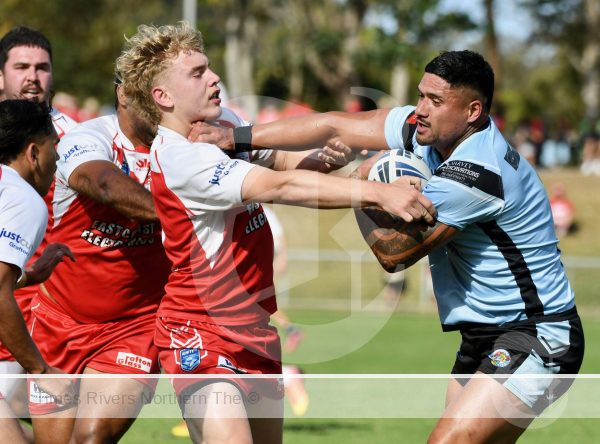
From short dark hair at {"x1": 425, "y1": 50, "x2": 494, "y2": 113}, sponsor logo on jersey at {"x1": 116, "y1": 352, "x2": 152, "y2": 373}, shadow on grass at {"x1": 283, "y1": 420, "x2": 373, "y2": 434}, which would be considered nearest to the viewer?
short dark hair at {"x1": 425, "y1": 50, "x2": 494, "y2": 113}

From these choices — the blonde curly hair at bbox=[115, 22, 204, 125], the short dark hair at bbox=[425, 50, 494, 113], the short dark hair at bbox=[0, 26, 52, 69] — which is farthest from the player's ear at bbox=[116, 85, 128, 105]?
the short dark hair at bbox=[425, 50, 494, 113]

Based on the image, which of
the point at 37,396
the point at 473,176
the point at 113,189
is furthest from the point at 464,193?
the point at 37,396

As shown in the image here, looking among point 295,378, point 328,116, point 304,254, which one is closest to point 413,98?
point 304,254

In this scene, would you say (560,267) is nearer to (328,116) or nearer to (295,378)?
(328,116)

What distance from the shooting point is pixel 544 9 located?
146 ft

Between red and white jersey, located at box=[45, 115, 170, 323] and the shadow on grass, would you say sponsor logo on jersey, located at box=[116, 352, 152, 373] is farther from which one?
the shadow on grass

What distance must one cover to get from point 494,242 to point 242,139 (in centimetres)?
146

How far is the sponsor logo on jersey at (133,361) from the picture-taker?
614cm

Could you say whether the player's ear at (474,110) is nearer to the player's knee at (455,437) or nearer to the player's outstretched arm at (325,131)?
the player's outstretched arm at (325,131)

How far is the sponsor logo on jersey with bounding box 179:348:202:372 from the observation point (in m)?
5.18

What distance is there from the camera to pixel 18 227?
5230 millimetres

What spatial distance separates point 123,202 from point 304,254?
1629cm

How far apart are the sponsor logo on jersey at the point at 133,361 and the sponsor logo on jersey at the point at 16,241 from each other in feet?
3.76

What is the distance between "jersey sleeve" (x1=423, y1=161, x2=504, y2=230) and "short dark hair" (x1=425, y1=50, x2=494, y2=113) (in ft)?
1.42
